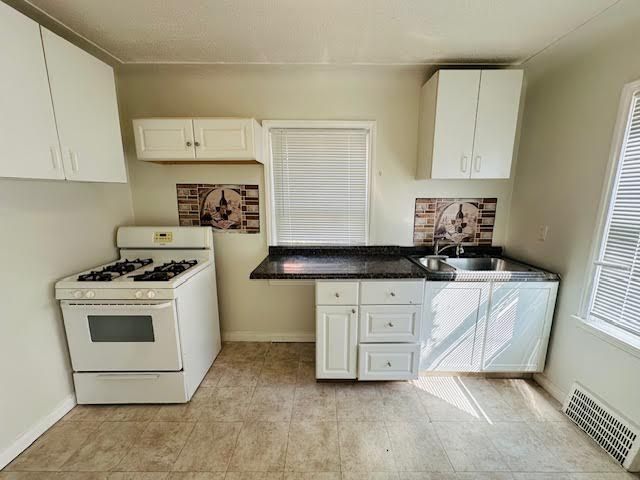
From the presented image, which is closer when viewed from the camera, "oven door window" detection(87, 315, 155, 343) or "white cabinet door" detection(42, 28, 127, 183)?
"white cabinet door" detection(42, 28, 127, 183)

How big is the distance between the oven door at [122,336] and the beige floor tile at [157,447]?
349 millimetres

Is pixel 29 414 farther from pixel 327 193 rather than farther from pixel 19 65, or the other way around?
pixel 327 193

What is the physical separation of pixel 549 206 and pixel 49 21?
11.7ft

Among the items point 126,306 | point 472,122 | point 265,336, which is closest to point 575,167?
point 472,122

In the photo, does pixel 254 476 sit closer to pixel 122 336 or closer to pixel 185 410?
pixel 185 410

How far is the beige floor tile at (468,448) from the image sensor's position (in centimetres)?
141

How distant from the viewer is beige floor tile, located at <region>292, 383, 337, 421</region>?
5.69 ft

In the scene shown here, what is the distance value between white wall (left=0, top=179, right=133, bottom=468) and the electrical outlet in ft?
11.6

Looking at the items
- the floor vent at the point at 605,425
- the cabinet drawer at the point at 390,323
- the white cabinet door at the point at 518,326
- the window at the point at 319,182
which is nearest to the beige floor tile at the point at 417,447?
the cabinet drawer at the point at 390,323

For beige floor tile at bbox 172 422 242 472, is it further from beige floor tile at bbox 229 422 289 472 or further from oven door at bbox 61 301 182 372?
oven door at bbox 61 301 182 372

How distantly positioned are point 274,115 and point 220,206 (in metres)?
0.96

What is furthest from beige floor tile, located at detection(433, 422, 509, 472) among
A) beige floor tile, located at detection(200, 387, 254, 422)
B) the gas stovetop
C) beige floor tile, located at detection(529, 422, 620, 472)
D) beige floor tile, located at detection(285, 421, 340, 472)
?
the gas stovetop

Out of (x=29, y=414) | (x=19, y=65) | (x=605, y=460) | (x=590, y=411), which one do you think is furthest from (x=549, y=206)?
(x=29, y=414)

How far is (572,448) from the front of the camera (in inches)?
59.2
